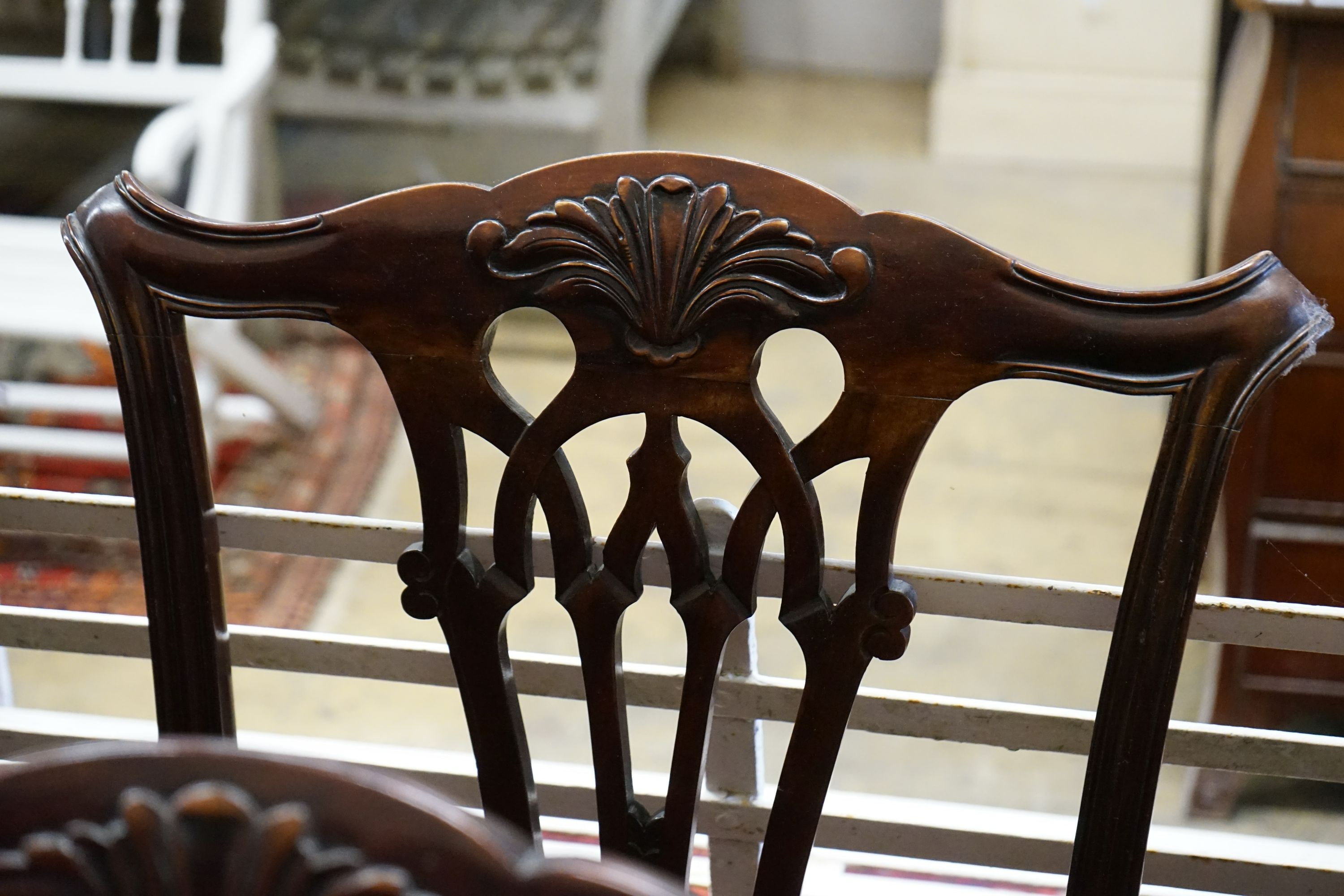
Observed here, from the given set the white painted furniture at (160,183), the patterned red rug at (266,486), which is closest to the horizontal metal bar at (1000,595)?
the patterned red rug at (266,486)

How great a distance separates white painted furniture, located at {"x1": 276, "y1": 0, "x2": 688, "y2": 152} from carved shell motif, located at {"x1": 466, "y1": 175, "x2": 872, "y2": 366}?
5.27ft

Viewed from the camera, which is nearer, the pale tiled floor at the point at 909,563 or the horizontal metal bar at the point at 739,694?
the horizontal metal bar at the point at 739,694

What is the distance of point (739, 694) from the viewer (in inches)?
23.2

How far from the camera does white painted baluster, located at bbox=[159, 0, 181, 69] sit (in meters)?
1.61

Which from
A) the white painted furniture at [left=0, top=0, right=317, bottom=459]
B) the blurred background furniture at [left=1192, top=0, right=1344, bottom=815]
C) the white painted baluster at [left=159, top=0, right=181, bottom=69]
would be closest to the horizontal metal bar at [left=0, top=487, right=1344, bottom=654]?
the blurred background furniture at [left=1192, top=0, right=1344, bottom=815]

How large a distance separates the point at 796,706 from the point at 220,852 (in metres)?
0.35

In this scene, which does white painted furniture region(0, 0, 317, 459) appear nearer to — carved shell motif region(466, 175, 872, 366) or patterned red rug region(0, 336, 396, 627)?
patterned red rug region(0, 336, 396, 627)

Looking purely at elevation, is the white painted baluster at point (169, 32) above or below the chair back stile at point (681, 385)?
above

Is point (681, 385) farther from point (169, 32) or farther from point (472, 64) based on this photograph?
point (472, 64)

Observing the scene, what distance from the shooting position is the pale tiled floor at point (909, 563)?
113cm

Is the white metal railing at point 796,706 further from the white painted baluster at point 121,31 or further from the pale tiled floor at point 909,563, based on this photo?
the white painted baluster at point 121,31

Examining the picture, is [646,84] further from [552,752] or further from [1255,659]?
[1255,659]

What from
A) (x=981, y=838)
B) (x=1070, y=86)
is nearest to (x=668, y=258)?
(x=981, y=838)

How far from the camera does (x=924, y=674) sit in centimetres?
121
